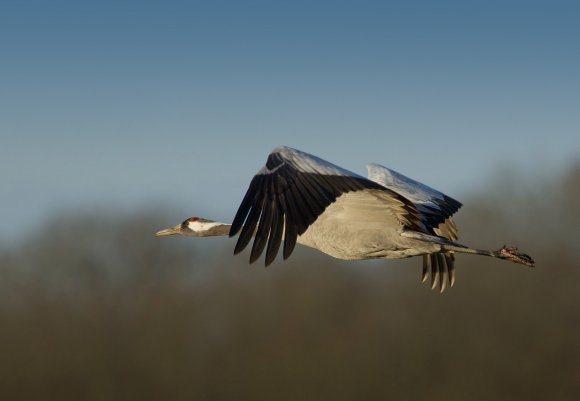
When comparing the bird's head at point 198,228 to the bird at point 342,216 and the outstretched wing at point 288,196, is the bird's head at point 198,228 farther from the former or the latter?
the outstretched wing at point 288,196

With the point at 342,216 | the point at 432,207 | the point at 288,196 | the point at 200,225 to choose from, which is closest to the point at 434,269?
the point at 432,207

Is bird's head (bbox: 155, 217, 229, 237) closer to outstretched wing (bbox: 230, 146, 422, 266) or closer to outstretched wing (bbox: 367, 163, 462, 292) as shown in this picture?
outstretched wing (bbox: 367, 163, 462, 292)

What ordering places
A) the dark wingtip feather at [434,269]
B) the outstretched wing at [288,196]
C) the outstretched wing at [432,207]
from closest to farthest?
the outstretched wing at [288,196], the outstretched wing at [432,207], the dark wingtip feather at [434,269]

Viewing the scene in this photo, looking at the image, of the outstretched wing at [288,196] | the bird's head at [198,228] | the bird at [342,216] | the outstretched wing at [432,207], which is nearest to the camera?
the outstretched wing at [288,196]

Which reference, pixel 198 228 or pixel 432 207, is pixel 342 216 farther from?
pixel 198 228

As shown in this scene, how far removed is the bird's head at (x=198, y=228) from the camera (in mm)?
16359

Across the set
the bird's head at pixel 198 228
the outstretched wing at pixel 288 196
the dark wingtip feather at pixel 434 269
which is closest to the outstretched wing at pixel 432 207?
the dark wingtip feather at pixel 434 269

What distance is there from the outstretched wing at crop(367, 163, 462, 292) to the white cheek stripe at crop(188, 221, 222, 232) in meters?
3.19

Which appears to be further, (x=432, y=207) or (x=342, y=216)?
(x=432, y=207)

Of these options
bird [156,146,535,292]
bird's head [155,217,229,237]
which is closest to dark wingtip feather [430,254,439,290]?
bird [156,146,535,292]

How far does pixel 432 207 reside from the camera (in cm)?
1529

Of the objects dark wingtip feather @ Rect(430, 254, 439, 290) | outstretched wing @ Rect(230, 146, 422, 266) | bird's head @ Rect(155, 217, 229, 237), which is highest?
outstretched wing @ Rect(230, 146, 422, 266)

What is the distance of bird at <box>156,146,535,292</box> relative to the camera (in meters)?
11.5

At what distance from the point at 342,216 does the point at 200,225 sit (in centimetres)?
441
